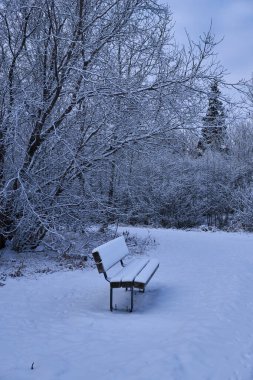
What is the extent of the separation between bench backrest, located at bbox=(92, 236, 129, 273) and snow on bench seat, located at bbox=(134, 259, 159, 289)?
1.53ft

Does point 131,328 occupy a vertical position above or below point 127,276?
below

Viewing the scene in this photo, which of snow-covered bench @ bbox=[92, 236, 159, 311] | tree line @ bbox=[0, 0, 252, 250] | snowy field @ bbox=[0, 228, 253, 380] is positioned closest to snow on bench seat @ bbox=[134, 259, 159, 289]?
snow-covered bench @ bbox=[92, 236, 159, 311]

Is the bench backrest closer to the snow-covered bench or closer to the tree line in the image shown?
the snow-covered bench

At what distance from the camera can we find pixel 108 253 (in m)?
5.94

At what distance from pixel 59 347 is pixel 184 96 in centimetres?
615

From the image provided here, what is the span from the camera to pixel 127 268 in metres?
6.11

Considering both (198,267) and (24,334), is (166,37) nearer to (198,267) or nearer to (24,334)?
(198,267)

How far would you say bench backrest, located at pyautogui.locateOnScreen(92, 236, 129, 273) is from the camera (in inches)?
216

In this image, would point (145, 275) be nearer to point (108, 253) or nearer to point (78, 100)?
point (108, 253)

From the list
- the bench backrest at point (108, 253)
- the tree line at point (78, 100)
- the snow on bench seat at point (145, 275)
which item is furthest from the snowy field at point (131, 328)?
the tree line at point (78, 100)

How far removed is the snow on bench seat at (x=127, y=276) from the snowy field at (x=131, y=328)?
0.38 meters

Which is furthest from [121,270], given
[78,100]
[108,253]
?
[78,100]

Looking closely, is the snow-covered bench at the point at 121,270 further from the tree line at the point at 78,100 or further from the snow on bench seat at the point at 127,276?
the tree line at the point at 78,100

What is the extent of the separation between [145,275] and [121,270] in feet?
1.76
